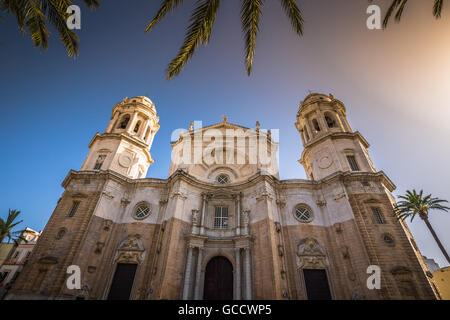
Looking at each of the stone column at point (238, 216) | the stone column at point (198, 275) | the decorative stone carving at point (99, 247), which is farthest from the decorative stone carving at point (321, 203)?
the decorative stone carving at point (99, 247)

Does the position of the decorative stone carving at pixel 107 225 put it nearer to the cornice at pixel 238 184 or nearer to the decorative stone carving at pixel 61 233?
the decorative stone carving at pixel 61 233

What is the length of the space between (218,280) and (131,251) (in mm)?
8304

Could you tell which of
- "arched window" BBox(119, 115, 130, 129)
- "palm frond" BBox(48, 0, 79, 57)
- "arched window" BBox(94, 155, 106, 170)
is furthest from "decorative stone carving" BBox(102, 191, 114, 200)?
"palm frond" BBox(48, 0, 79, 57)

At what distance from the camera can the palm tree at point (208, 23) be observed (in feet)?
20.6

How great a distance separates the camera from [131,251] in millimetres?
20078

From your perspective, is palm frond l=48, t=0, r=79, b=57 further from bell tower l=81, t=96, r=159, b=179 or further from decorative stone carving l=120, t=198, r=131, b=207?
bell tower l=81, t=96, r=159, b=179

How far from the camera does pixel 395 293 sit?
15414mm

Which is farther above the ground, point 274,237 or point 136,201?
point 136,201

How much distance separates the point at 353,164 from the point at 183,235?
765 inches

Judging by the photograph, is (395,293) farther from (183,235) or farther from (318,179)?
(183,235)
